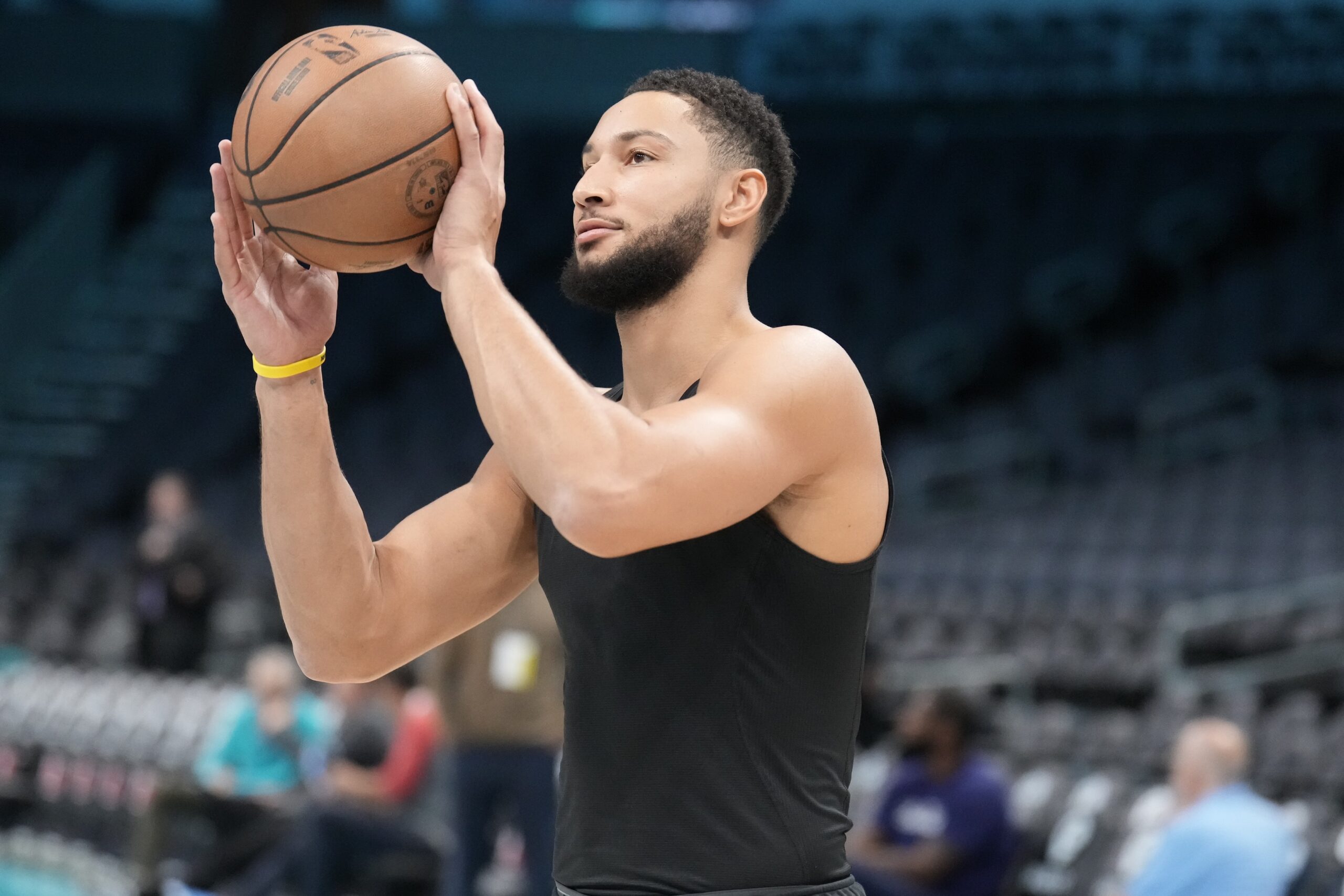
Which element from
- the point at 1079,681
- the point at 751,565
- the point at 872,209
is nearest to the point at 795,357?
the point at 751,565

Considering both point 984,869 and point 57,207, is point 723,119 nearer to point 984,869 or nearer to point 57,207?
point 984,869

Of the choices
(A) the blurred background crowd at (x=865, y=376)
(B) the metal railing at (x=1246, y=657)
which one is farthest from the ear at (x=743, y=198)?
(B) the metal railing at (x=1246, y=657)

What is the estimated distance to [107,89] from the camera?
50.0 ft

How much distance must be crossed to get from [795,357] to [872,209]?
45.1ft

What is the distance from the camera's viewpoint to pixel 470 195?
2.00 m

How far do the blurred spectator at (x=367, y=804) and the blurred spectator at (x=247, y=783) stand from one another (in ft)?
0.41

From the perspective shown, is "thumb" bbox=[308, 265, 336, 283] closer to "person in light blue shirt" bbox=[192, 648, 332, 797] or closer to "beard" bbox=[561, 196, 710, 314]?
"beard" bbox=[561, 196, 710, 314]

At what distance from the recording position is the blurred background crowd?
759 centimetres

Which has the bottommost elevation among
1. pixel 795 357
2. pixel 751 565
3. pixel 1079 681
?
pixel 751 565

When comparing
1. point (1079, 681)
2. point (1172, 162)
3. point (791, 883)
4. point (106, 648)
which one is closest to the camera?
point (791, 883)

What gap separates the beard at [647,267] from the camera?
6.72ft

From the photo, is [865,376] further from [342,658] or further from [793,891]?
[793,891]

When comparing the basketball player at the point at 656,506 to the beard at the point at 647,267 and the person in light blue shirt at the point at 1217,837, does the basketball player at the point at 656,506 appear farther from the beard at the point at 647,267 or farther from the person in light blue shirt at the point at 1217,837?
the person in light blue shirt at the point at 1217,837

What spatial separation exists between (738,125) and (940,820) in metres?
3.90
